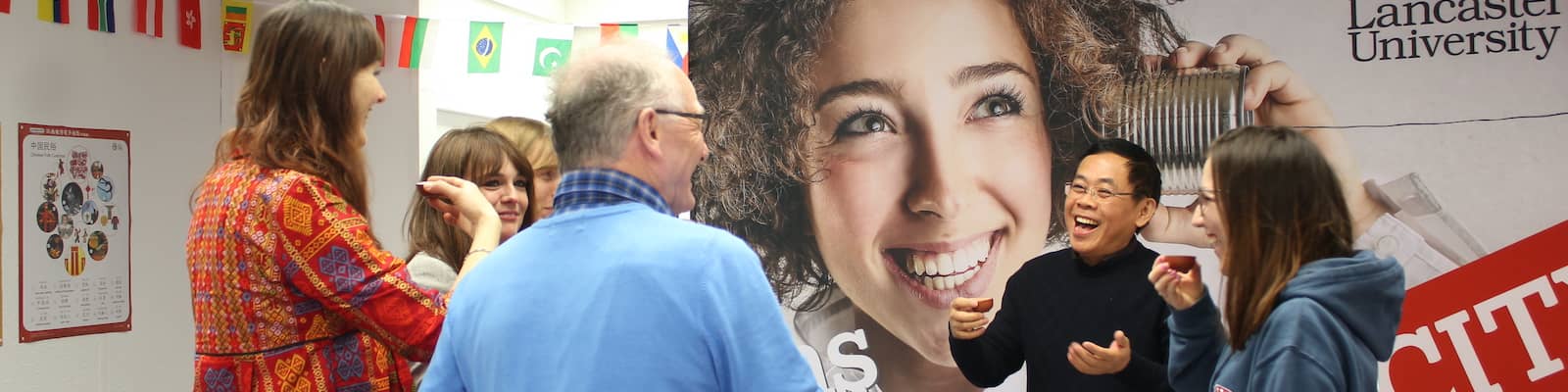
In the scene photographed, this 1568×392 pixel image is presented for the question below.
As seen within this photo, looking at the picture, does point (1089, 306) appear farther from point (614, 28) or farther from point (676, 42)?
point (676, 42)

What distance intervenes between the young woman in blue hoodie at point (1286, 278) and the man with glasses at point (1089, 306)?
Result: 362 mm

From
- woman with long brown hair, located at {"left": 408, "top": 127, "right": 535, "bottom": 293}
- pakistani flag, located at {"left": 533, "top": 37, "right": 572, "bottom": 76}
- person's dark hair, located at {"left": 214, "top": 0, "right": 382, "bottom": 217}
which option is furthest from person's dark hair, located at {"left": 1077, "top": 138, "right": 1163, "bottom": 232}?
pakistani flag, located at {"left": 533, "top": 37, "right": 572, "bottom": 76}

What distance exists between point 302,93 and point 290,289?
1.02ft

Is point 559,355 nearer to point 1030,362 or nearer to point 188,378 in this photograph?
point 1030,362

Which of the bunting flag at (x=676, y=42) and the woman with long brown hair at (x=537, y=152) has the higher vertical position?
the bunting flag at (x=676, y=42)

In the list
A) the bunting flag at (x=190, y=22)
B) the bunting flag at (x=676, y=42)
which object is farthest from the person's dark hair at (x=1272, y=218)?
the bunting flag at (x=190, y=22)

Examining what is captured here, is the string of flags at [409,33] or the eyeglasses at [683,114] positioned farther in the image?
the string of flags at [409,33]

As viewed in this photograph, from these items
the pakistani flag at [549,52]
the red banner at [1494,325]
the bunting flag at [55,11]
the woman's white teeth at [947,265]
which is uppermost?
the bunting flag at [55,11]

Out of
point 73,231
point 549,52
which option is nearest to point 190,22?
point 73,231

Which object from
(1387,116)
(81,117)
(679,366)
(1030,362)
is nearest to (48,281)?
(81,117)

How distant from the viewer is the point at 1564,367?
9.87 feet

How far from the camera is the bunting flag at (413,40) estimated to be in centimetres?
462

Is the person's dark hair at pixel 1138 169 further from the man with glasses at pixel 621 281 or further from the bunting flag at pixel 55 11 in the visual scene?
the bunting flag at pixel 55 11

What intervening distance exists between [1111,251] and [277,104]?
1753 millimetres
